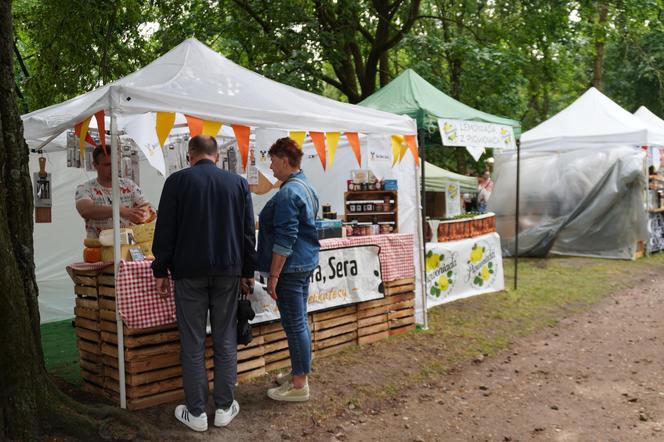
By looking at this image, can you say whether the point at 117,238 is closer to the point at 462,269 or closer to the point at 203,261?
the point at 203,261

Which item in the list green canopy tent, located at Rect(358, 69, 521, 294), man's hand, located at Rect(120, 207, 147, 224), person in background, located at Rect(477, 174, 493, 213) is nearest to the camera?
man's hand, located at Rect(120, 207, 147, 224)

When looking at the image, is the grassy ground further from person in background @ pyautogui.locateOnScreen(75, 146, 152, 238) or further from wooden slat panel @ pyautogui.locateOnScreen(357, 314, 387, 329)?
person in background @ pyautogui.locateOnScreen(75, 146, 152, 238)

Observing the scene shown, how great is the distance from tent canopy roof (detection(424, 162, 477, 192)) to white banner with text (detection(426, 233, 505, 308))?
17.2 feet

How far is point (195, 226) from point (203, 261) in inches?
8.4

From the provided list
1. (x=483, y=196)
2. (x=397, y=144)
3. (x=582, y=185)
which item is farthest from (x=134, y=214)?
(x=483, y=196)

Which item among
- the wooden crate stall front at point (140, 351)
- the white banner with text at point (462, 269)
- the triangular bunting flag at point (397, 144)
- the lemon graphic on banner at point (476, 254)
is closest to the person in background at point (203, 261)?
the wooden crate stall front at point (140, 351)

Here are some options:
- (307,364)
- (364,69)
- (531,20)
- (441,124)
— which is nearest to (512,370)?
(307,364)

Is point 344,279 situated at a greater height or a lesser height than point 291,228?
lesser

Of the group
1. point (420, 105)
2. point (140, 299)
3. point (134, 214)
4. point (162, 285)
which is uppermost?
point (420, 105)

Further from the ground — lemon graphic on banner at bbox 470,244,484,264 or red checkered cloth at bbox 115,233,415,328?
red checkered cloth at bbox 115,233,415,328

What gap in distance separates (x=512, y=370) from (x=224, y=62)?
11.8 ft

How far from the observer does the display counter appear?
13.6 ft

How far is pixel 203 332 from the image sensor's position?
3877 millimetres

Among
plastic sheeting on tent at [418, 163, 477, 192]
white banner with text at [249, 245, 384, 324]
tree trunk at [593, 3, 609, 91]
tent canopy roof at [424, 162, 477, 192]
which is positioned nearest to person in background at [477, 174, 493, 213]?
plastic sheeting on tent at [418, 163, 477, 192]
